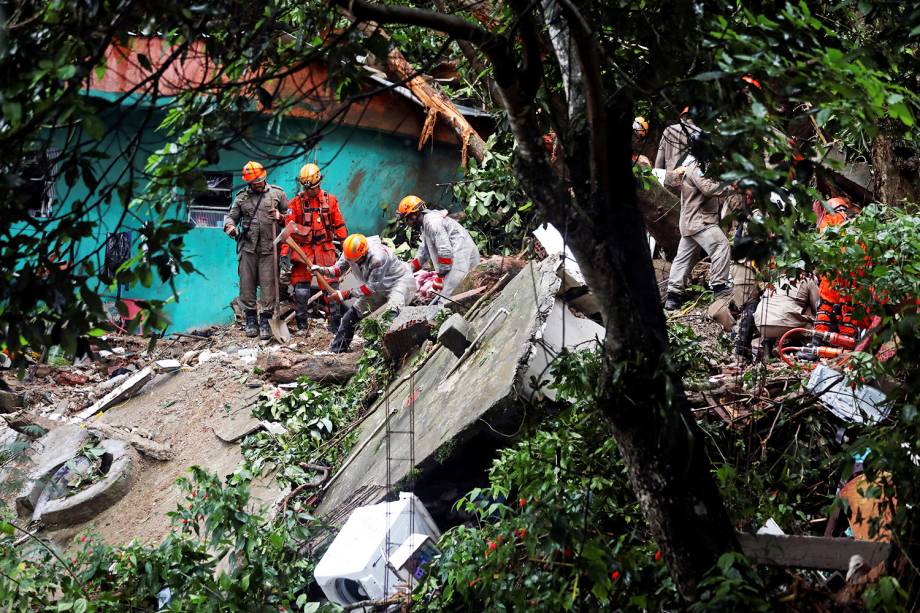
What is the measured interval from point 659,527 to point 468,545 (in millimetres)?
1386

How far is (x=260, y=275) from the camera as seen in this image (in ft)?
37.9

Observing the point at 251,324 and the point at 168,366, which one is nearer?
the point at 168,366

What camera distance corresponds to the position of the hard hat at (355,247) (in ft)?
33.3

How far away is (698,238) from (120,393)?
21.9ft

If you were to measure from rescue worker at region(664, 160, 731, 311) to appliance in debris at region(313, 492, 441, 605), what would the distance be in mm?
3887

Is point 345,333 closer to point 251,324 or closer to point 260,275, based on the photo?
point 260,275

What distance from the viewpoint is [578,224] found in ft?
11.3

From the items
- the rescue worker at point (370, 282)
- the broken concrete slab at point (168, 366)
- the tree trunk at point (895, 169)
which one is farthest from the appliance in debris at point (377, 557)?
the broken concrete slab at point (168, 366)

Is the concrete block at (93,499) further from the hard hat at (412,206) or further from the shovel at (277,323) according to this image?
the hard hat at (412,206)

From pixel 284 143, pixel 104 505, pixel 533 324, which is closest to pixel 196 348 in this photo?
pixel 104 505

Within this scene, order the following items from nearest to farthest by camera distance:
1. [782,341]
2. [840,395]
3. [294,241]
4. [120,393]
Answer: [840,395], [782,341], [120,393], [294,241]

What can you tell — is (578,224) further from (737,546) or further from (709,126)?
(737,546)

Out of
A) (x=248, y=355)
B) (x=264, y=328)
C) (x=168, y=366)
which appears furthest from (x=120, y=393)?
(x=264, y=328)

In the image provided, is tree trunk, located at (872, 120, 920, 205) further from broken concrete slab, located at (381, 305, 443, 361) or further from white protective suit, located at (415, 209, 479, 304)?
white protective suit, located at (415, 209, 479, 304)
